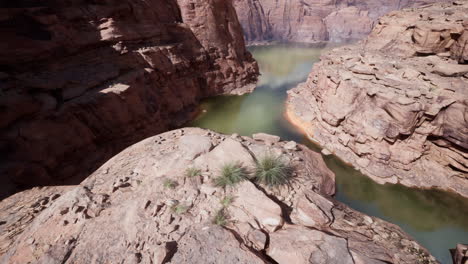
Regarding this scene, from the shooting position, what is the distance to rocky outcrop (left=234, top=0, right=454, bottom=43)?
47.3 m

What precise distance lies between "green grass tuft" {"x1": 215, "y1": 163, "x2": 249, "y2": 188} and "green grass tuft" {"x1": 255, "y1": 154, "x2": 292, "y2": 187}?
1.22 ft

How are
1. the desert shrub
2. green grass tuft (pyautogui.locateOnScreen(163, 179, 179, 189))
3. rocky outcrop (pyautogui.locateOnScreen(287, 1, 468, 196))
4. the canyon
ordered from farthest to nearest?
rocky outcrop (pyautogui.locateOnScreen(287, 1, 468, 196))
green grass tuft (pyautogui.locateOnScreen(163, 179, 179, 189))
the desert shrub
the canyon

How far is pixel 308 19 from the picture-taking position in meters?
50.1

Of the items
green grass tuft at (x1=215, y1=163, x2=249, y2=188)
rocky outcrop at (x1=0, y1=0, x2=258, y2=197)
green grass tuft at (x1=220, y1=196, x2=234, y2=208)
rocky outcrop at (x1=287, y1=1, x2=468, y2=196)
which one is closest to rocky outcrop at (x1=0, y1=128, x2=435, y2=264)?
green grass tuft at (x1=220, y1=196, x2=234, y2=208)

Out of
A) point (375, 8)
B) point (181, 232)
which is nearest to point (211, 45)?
point (181, 232)

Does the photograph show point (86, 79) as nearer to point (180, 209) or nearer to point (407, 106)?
point (180, 209)

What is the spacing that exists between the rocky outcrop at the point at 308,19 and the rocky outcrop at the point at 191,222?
51.5 m

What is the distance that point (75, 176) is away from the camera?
9.81 m

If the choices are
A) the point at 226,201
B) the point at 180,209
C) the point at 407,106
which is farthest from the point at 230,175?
the point at 407,106

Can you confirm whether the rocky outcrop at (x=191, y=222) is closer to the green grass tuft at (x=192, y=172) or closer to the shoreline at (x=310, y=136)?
the green grass tuft at (x=192, y=172)

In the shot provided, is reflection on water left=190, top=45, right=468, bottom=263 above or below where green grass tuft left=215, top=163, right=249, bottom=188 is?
below

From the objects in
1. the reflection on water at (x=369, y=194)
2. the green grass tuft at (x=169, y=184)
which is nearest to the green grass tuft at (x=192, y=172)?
the green grass tuft at (x=169, y=184)

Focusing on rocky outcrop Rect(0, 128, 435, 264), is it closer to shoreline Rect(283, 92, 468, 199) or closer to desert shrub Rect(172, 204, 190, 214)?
desert shrub Rect(172, 204, 190, 214)

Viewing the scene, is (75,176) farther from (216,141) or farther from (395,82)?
(395,82)
